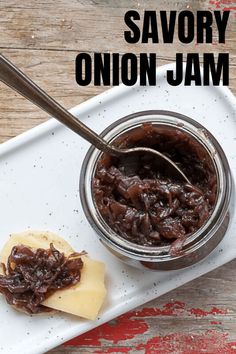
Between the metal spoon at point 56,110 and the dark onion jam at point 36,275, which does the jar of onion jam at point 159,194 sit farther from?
the dark onion jam at point 36,275

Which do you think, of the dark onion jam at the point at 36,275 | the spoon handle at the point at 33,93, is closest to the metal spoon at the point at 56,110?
the spoon handle at the point at 33,93

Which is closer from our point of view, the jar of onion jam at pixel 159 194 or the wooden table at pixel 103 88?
the jar of onion jam at pixel 159 194

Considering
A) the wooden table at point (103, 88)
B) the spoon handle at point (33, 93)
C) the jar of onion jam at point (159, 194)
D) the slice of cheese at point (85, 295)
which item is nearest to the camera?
the spoon handle at point (33, 93)

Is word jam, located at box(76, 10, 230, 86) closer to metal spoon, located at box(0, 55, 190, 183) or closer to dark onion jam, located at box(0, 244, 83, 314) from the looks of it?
metal spoon, located at box(0, 55, 190, 183)

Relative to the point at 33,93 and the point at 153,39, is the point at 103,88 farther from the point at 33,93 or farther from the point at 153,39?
the point at 33,93

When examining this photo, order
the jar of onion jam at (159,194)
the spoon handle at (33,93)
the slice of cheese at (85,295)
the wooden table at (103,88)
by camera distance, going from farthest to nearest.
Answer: the wooden table at (103,88)
the slice of cheese at (85,295)
the jar of onion jam at (159,194)
the spoon handle at (33,93)

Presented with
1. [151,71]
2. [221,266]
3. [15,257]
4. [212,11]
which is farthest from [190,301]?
[212,11]

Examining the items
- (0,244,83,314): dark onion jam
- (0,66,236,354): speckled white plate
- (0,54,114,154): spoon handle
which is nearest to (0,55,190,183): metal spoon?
(0,54,114,154): spoon handle
